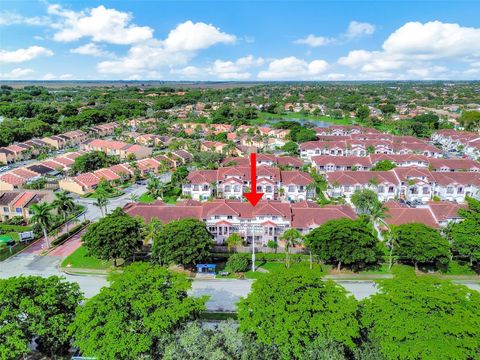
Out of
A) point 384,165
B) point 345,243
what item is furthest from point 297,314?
point 384,165

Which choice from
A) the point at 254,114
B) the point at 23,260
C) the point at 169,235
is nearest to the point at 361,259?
the point at 169,235

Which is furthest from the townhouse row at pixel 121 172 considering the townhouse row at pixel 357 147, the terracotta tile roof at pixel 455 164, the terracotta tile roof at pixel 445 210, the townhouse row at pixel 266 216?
the terracotta tile roof at pixel 455 164

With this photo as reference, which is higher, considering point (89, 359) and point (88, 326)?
point (88, 326)

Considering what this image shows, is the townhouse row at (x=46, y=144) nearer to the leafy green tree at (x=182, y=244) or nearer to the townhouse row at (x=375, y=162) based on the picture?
the leafy green tree at (x=182, y=244)

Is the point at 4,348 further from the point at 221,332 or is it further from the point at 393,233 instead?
the point at 393,233

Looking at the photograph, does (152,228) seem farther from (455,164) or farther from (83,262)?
(455,164)

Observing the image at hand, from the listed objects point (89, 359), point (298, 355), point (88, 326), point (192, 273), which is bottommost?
point (192, 273)
